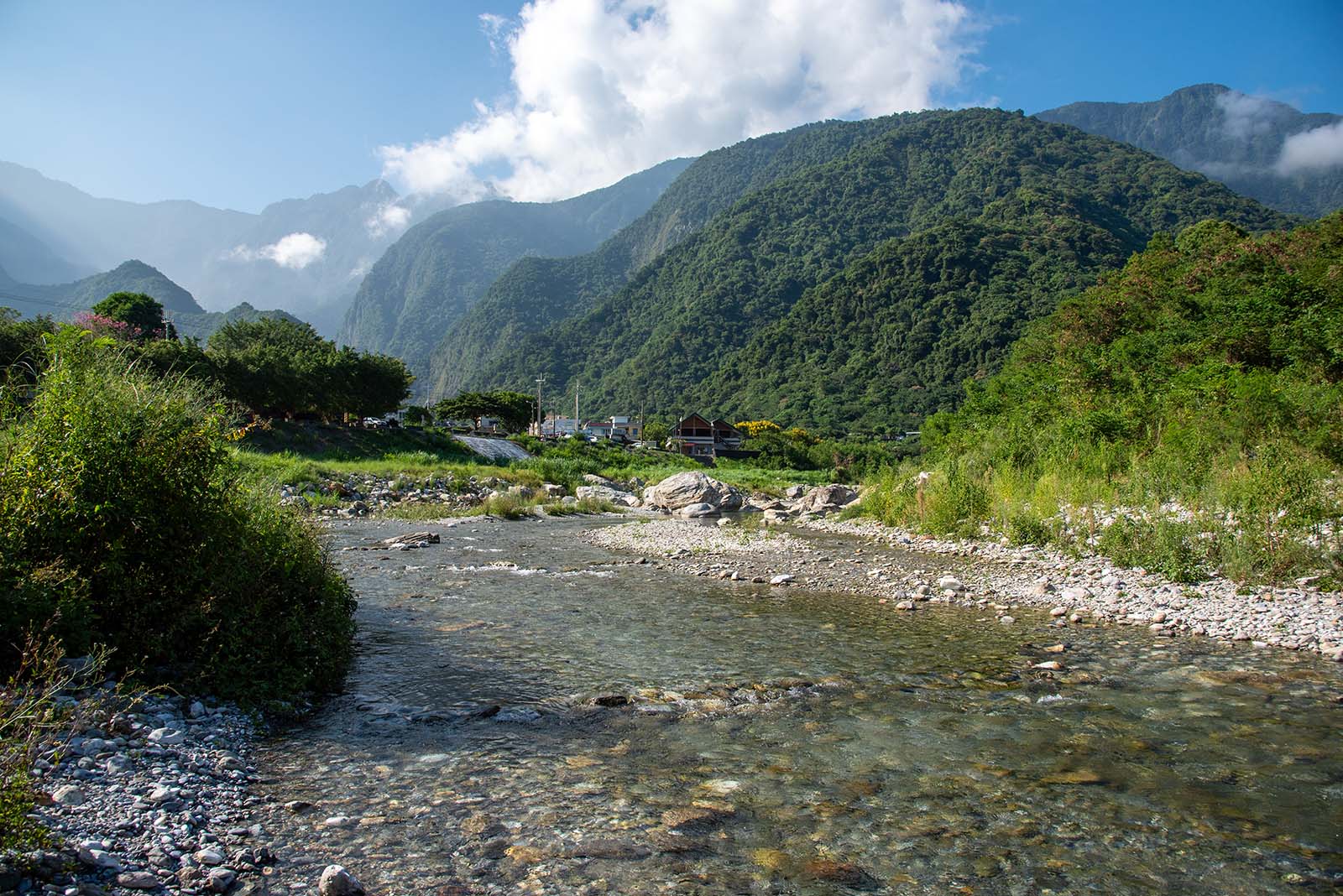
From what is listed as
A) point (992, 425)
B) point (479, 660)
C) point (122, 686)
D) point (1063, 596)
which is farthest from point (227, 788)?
point (992, 425)

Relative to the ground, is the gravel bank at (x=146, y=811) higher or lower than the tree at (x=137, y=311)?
lower

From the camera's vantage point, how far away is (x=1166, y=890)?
12.3 ft

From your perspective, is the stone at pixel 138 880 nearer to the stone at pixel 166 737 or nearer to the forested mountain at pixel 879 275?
the stone at pixel 166 737

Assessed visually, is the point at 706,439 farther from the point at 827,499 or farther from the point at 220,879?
the point at 220,879

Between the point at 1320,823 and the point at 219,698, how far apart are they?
795 centimetres

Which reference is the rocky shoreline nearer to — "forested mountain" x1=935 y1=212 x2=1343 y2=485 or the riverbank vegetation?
the riverbank vegetation

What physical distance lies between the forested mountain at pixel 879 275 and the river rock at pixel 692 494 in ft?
199

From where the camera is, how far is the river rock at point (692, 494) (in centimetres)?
3853

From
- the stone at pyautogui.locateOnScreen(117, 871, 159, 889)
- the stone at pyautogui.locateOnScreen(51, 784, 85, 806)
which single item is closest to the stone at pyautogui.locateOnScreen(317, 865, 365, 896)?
the stone at pyautogui.locateOnScreen(117, 871, 159, 889)

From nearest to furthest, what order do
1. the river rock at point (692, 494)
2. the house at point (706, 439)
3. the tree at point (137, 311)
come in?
the river rock at point (692, 494)
the tree at point (137, 311)
the house at point (706, 439)

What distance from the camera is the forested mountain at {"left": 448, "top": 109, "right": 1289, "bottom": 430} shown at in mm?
101562

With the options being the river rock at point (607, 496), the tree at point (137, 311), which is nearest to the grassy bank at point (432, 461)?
the river rock at point (607, 496)

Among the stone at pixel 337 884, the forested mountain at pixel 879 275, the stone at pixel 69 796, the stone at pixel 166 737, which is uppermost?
the forested mountain at pixel 879 275

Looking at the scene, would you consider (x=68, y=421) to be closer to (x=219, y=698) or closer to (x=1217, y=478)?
(x=219, y=698)
